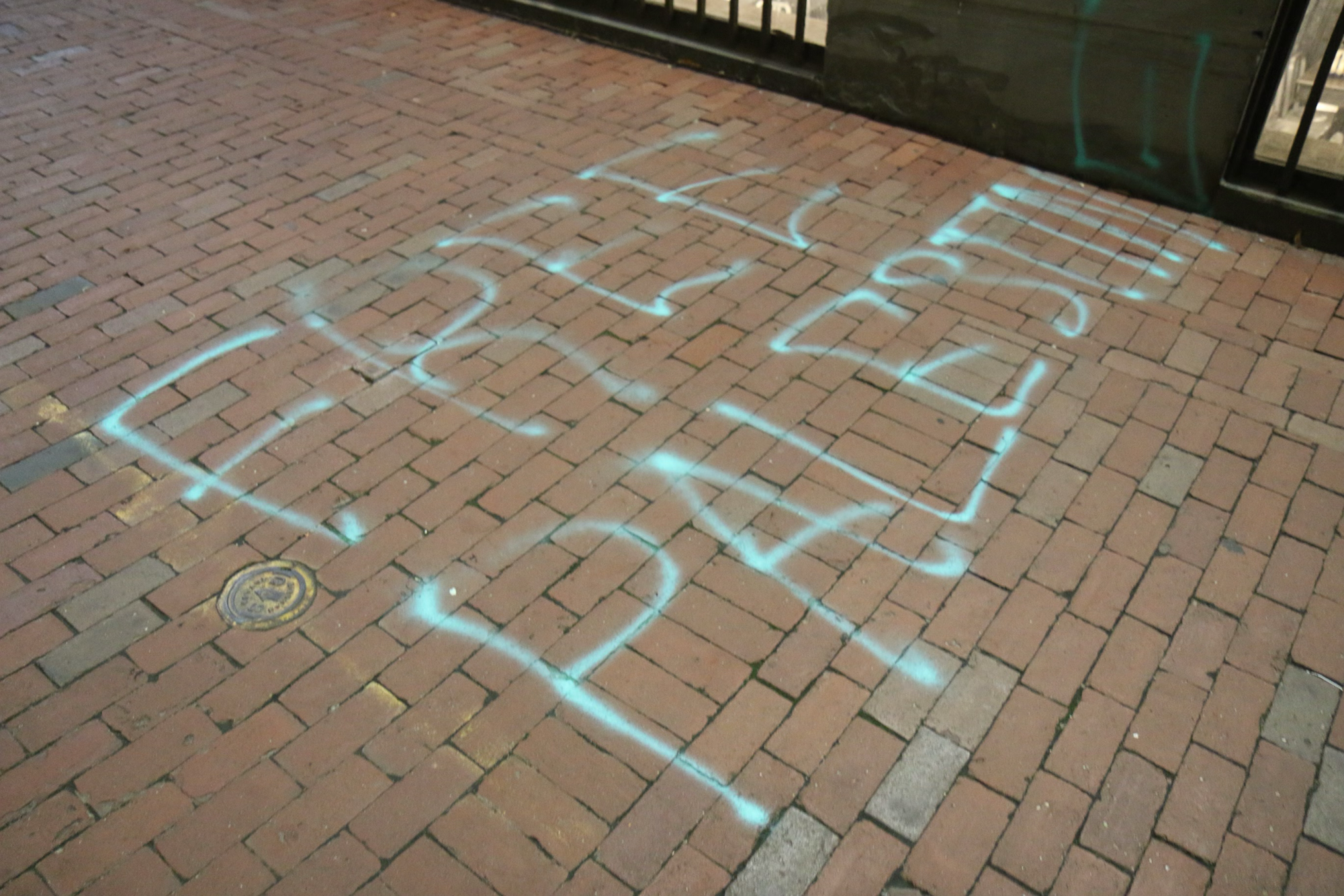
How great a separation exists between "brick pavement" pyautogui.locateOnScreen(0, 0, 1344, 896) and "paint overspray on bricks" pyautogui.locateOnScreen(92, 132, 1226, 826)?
0.02 meters

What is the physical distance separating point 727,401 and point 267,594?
1812 mm

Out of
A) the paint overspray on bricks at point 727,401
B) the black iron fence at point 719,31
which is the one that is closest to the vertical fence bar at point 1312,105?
the paint overspray on bricks at point 727,401

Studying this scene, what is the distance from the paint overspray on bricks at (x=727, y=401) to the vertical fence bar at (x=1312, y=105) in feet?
1.52

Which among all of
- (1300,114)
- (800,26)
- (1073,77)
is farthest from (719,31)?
(1300,114)

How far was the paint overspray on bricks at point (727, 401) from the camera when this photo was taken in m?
3.09

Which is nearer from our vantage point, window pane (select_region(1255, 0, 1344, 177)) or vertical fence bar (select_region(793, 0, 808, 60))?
window pane (select_region(1255, 0, 1344, 177))

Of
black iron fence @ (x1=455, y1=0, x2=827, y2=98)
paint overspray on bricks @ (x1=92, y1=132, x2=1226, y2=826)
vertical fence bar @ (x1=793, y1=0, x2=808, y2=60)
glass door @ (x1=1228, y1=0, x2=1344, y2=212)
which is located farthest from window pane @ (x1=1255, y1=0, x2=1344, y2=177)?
vertical fence bar @ (x1=793, y1=0, x2=808, y2=60)

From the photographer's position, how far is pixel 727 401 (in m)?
3.91

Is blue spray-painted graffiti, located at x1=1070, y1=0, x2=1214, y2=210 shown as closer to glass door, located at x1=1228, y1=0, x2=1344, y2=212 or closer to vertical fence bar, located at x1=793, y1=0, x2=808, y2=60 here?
glass door, located at x1=1228, y1=0, x2=1344, y2=212

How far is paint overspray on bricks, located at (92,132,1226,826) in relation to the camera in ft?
10.1

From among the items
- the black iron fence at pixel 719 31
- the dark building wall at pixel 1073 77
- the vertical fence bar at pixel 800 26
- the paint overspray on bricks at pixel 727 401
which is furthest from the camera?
the black iron fence at pixel 719 31

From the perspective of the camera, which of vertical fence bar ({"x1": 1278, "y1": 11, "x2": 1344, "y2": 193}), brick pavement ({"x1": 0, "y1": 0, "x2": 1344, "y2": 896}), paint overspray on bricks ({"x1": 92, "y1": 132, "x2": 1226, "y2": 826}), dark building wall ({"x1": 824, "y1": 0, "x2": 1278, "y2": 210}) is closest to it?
brick pavement ({"x1": 0, "y1": 0, "x2": 1344, "y2": 896})

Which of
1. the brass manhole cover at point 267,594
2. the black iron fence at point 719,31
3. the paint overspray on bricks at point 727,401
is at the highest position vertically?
the black iron fence at point 719,31

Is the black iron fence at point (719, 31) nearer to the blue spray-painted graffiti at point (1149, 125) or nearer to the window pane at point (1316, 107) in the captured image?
the blue spray-painted graffiti at point (1149, 125)
